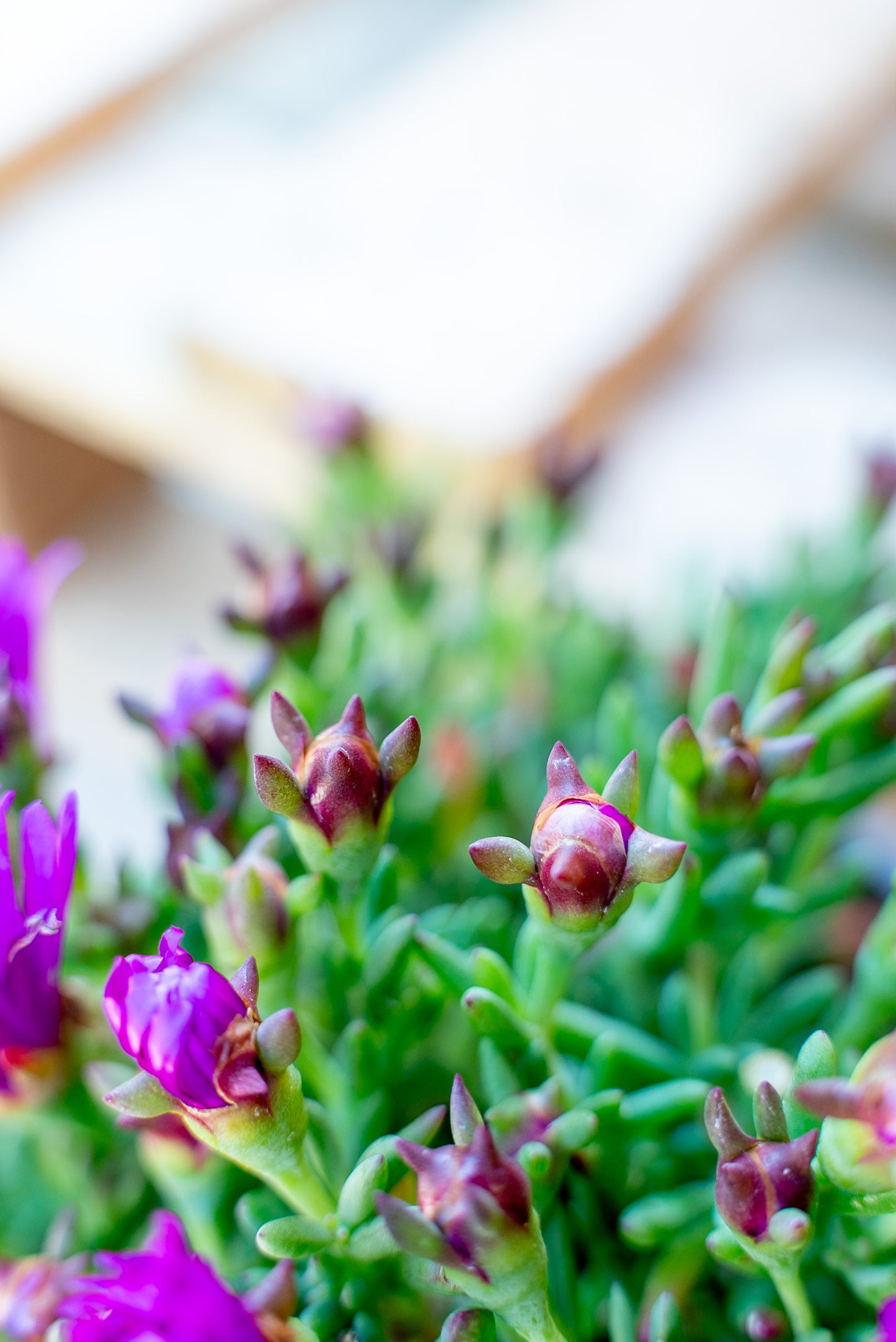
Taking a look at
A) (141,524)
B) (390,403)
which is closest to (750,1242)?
(390,403)

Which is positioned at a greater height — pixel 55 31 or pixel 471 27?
pixel 55 31

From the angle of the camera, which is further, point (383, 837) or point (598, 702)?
point (598, 702)

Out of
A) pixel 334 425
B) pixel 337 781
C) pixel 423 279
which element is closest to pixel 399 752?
pixel 337 781

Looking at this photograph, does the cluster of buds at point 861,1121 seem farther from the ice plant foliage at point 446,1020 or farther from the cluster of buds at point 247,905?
the cluster of buds at point 247,905

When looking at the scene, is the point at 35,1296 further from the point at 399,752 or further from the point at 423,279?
the point at 423,279

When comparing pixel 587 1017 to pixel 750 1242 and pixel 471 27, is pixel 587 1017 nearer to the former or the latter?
pixel 750 1242

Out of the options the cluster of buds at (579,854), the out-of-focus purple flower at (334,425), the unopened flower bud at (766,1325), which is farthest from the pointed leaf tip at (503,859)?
the out-of-focus purple flower at (334,425)
